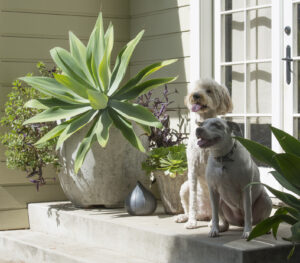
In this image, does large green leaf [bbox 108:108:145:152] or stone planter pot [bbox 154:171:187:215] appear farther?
stone planter pot [bbox 154:171:187:215]

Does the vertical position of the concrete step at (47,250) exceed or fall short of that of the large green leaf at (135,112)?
it falls short

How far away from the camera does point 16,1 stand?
636 cm

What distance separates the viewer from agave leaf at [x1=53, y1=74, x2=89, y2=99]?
5320 mm

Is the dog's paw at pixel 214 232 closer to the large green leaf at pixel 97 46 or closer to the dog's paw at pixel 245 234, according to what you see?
the dog's paw at pixel 245 234

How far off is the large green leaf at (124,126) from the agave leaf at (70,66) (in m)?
0.28

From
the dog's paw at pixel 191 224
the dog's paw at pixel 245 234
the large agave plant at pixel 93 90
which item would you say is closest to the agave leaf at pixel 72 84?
the large agave plant at pixel 93 90

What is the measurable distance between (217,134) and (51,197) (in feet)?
8.64

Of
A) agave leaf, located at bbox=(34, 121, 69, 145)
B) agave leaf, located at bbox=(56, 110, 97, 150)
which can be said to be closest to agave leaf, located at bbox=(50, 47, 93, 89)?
agave leaf, located at bbox=(56, 110, 97, 150)

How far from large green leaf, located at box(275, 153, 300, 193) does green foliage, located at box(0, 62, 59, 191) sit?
2541mm

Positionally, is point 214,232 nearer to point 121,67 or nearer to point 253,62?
point 121,67

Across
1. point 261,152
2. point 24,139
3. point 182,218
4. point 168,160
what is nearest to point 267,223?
point 261,152

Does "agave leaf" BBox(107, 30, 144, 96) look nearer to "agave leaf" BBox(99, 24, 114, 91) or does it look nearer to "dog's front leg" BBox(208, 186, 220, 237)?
"agave leaf" BBox(99, 24, 114, 91)

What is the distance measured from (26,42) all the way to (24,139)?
100 cm

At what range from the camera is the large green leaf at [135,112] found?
5258mm
